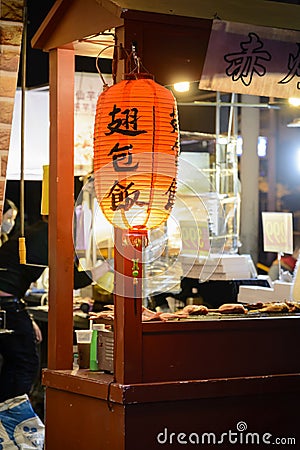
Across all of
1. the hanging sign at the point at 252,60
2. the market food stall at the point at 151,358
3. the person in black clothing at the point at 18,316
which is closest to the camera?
the market food stall at the point at 151,358

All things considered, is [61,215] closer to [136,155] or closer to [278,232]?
[136,155]

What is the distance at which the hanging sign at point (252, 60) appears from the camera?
536 cm

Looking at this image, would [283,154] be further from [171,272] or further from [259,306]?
[259,306]

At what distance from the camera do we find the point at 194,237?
9469 mm

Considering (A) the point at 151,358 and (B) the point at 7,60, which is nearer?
(A) the point at 151,358

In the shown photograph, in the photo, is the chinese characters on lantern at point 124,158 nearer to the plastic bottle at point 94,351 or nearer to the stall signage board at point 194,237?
the plastic bottle at point 94,351

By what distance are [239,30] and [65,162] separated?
1480 mm

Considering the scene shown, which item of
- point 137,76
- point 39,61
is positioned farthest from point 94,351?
point 39,61

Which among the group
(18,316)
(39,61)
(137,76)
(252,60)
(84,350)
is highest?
(39,61)

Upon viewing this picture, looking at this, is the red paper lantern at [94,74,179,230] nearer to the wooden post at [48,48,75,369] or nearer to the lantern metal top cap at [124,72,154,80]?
the lantern metal top cap at [124,72,154,80]

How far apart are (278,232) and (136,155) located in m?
5.70

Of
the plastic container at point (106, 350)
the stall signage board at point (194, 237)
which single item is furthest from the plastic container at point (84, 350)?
the stall signage board at point (194, 237)

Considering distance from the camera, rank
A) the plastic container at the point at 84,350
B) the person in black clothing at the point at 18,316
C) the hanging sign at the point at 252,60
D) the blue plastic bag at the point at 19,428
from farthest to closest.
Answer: the person in black clothing at the point at 18,316 < the blue plastic bag at the point at 19,428 < the plastic container at the point at 84,350 < the hanging sign at the point at 252,60

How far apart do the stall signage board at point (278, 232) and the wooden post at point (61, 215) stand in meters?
4.78
